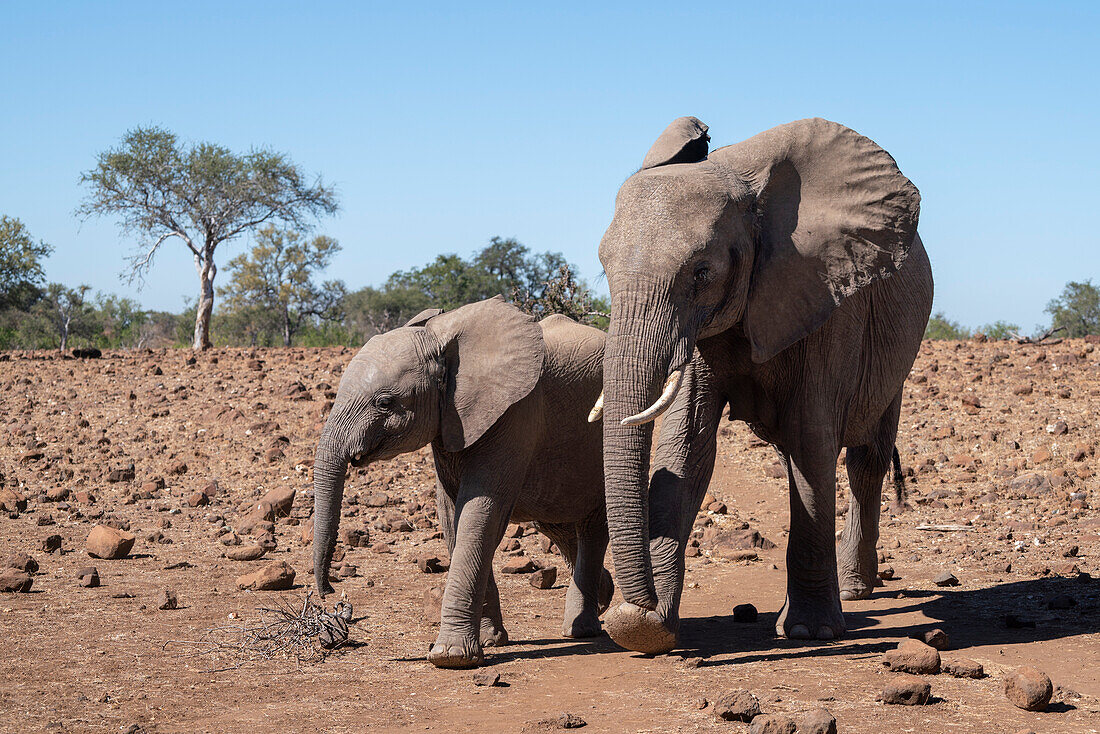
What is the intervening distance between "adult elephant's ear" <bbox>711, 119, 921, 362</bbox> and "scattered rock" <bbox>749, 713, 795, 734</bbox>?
6.48ft

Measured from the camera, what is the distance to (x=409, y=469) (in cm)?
1322

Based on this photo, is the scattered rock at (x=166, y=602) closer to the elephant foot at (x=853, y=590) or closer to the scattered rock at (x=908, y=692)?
the elephant foot at (x=853, y=590)

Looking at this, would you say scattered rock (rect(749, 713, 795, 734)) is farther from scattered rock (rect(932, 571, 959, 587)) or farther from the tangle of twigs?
scattered rock (rect(932, 571, 959, 587))

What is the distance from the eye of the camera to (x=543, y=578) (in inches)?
348

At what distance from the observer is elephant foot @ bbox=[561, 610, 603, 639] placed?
7.12 metres

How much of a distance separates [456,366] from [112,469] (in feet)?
26.3

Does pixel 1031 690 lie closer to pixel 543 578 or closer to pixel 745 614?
pixel 745 614

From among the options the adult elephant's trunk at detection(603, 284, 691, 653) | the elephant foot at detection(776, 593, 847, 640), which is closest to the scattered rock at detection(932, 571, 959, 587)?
the elephant foot at detection(776, 593, 847, 640)

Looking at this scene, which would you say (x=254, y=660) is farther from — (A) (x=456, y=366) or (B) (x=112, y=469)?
(B) (x=112, y=469)

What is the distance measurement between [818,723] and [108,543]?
7252mm

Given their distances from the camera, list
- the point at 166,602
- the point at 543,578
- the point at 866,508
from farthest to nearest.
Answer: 1. the point at 543,578
2. the point at 866,508
3. the point at 166,602

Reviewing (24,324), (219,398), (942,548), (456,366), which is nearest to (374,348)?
(456,366)

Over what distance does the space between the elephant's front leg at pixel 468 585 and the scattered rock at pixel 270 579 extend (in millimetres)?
2668

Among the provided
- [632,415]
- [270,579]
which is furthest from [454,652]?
[270,579]
